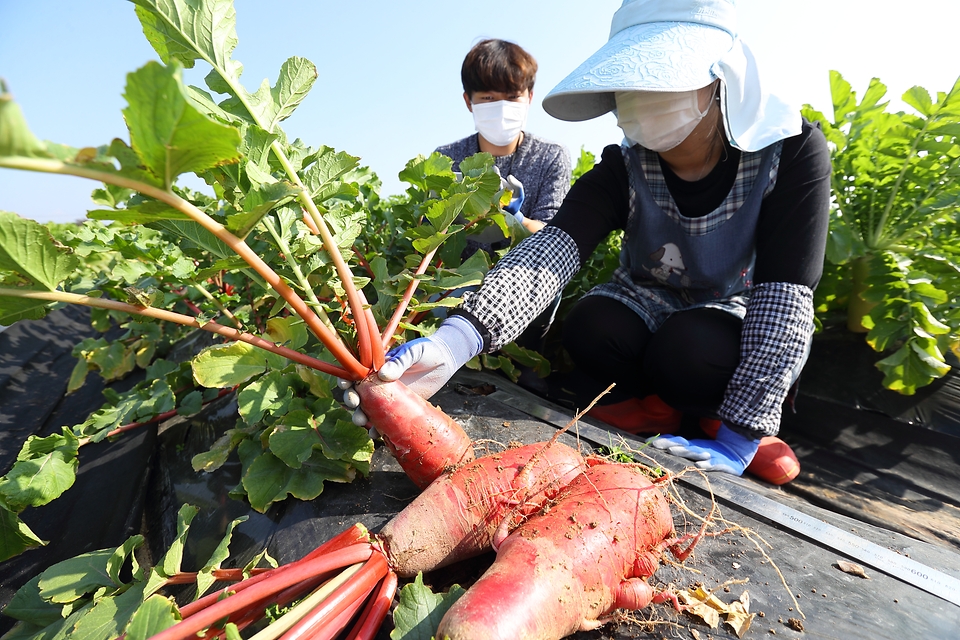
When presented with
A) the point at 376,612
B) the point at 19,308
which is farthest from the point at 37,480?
the point at 376,612

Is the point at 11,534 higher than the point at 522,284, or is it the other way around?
the point at 522,284

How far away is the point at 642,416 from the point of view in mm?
2152

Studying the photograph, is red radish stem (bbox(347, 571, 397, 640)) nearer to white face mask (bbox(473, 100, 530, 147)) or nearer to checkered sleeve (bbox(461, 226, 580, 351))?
checkered sleeve (bbox(461, 226, 580, 351))

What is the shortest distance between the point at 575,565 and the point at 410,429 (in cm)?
51

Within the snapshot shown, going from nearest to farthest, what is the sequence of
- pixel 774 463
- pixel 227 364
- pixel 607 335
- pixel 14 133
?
pixel 14 133 < pixel 227 364 < pixel 774 463 < pixel 607 335

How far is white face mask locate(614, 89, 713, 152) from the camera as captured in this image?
4.89 ft

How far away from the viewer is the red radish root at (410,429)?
123 centimetres

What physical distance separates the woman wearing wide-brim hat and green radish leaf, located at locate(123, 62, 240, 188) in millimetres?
658

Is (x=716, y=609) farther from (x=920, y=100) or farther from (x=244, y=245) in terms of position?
(x=920, y=100)

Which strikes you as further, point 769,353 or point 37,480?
point 769,353

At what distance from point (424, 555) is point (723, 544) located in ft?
2.37

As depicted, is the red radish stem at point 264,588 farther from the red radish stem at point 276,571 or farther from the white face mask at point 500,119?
the white face mask at point 500,119

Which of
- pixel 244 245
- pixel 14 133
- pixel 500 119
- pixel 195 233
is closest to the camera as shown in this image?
pixel 14 133

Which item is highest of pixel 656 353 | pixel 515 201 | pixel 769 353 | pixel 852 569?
pixel 515 201
